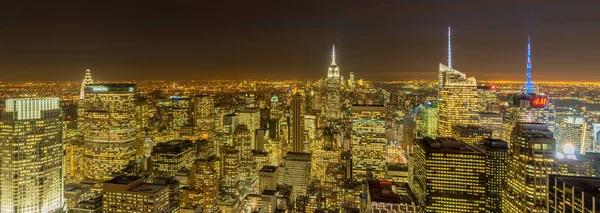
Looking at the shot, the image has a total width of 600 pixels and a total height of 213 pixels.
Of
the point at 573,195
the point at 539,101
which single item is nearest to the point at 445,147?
the point at 573,195

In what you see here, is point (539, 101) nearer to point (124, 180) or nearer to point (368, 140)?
point (368, 140)

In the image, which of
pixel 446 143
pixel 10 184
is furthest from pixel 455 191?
pixel 10 184

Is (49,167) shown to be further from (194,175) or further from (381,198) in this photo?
(381,198)

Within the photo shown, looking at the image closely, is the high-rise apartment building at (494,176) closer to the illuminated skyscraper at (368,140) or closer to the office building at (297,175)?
the illuminated skyscraper at (368,140)

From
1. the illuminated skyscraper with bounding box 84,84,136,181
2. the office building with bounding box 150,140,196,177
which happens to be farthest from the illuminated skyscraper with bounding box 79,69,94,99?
the office building with bounding box 150,140,196,177

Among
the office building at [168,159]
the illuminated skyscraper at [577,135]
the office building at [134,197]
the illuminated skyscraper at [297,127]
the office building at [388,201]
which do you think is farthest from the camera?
the illuminated skyscraper at [297,127]

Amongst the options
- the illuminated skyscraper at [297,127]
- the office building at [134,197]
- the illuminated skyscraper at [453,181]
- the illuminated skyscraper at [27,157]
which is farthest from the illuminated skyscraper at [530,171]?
the illuminated skyscraper at [297,127]

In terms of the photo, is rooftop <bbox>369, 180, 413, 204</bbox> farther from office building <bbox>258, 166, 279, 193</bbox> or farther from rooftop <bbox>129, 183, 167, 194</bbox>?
office building <bbox>258, 166, 279, 193</bbox>
